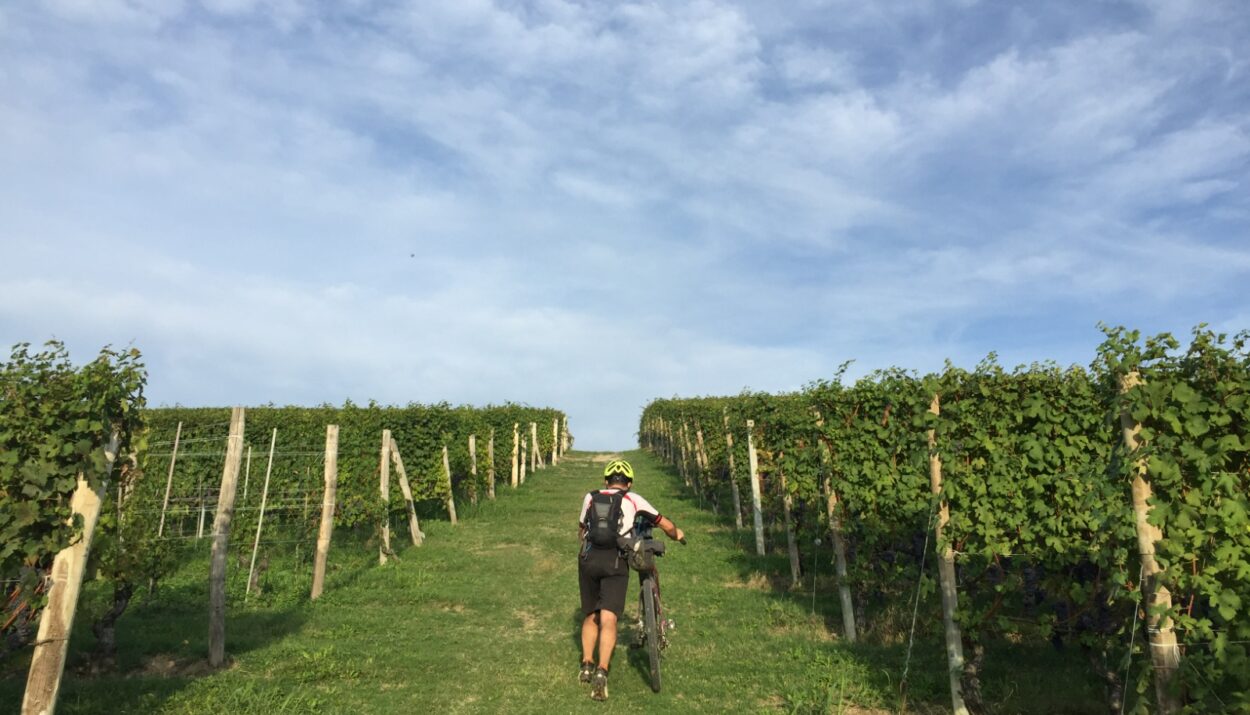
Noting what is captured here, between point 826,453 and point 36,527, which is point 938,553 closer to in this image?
point 826,453

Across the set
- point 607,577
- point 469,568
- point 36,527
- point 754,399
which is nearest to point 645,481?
point 754,399

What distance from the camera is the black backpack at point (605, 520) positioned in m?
7.11

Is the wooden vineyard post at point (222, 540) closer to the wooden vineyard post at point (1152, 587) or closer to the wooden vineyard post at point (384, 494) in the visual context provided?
the wooden vineyard post at point (384, 494)

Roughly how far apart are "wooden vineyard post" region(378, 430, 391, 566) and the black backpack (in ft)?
25.9

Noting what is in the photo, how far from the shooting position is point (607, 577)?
720 centimetres

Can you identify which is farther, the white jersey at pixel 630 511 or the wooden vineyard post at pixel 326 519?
the wooden vineyard post at pixel 326 519

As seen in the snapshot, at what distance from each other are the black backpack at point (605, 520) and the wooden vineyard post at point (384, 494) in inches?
311

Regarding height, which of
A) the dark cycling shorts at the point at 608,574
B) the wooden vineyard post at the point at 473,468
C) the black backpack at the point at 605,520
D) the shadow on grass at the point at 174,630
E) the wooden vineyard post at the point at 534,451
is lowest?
the shadow on grass at the point at 174,630

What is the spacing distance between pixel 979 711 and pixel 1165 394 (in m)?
3.67

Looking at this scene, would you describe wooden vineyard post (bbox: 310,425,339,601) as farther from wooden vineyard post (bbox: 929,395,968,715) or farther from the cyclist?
wooden vineyard post (bbox: 929,395,968,715)

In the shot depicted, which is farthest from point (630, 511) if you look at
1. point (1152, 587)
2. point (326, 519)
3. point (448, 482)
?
point (448, 482)

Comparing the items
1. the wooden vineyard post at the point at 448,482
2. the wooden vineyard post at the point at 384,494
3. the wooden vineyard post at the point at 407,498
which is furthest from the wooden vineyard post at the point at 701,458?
the wooden vineyard post at the point at 384,494

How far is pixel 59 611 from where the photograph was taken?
5383 millimetres

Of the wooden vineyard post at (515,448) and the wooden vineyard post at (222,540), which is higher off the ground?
the wooden vineyard post at (515,448)
